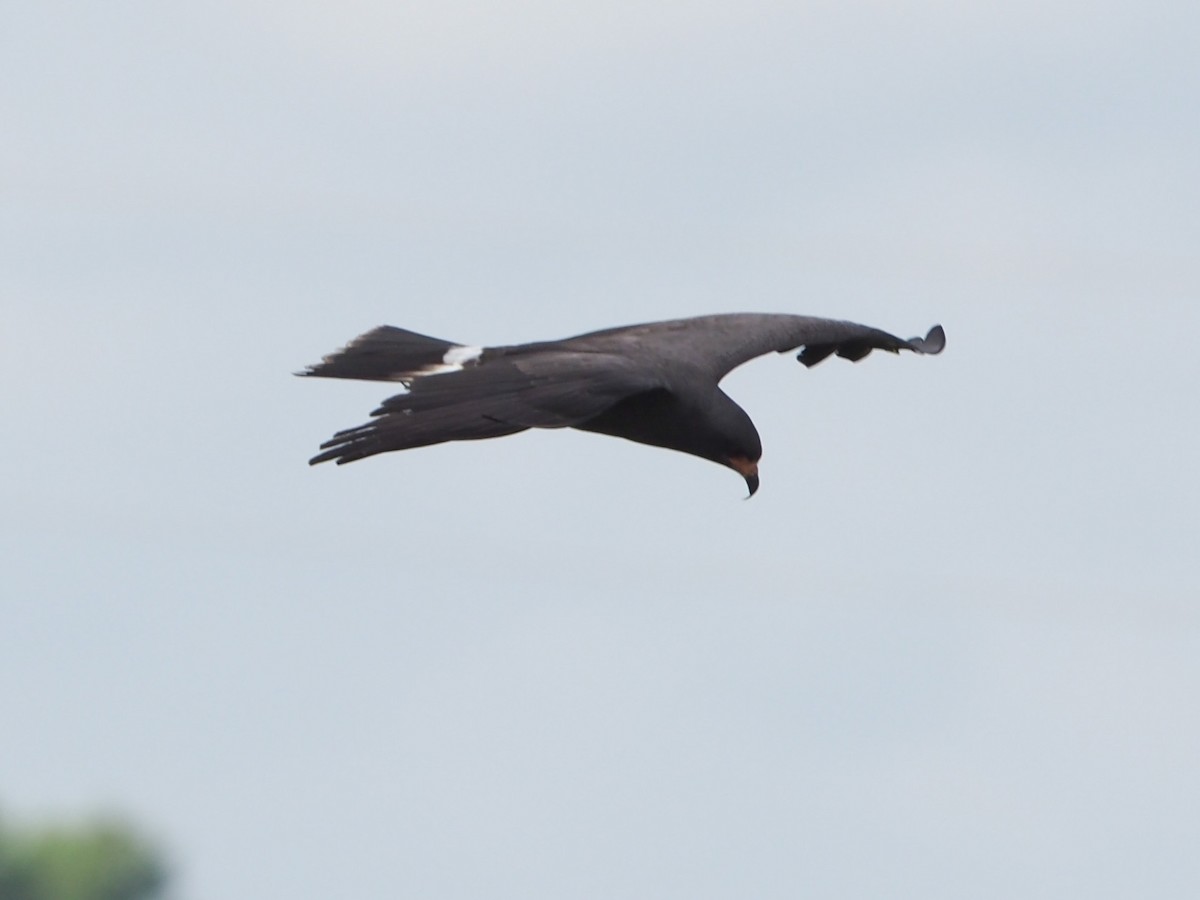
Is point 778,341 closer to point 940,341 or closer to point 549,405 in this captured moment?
point 940,341

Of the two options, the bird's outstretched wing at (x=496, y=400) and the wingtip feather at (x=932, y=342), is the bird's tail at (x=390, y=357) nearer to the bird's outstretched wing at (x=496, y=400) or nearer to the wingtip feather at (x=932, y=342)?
the bird's outstretched wing at (x=496, y=400)

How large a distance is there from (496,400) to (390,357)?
1.99 metres

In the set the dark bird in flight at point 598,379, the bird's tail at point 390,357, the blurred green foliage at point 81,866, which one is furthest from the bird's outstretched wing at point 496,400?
the blurred green foliage at point 81,866

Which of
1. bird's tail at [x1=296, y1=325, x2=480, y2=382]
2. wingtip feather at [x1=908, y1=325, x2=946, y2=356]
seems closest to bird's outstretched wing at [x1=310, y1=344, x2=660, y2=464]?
bird's tail at [x1=296, y1=325, x2=480, y2=382]

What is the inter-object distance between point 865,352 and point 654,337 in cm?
199

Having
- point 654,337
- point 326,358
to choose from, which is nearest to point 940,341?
point 654,337

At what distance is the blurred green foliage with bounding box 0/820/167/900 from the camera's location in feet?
303

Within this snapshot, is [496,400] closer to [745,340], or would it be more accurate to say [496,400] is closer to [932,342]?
[745,340]

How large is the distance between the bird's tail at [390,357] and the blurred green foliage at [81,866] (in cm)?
7616

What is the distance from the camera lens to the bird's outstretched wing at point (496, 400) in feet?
49.8

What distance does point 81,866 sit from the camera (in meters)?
93.2

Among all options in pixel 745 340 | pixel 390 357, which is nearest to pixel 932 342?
pixel 745 340

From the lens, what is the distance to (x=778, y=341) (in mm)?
18375

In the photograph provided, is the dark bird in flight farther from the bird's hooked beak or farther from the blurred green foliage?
the blurred green foliage
